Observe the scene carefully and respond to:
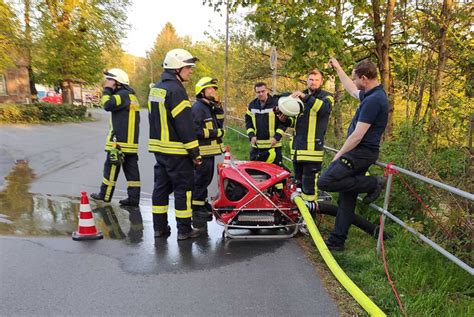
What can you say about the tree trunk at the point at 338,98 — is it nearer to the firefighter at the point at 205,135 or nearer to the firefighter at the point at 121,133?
Answer: the firefighter at the point at 205,135

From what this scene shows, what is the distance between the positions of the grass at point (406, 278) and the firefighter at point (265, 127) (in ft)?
7.06

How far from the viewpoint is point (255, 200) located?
4363 mm

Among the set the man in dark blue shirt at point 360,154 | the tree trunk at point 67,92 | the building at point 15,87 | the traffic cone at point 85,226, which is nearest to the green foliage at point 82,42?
the tree trunk at point 67,92

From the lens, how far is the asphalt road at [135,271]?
3043 mm

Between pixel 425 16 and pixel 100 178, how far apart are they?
7.48 metres

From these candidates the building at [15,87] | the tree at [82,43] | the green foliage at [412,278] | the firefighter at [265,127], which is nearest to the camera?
the green foliage at [412,278]

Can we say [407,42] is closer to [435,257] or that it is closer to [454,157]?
[454,157]

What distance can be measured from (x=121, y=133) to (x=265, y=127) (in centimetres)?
231

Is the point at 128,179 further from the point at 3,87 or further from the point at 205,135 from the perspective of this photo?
the point at 3,87

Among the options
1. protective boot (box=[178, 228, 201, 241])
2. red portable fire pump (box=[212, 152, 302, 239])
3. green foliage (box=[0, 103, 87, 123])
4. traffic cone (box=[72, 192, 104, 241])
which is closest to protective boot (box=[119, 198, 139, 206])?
traffic cone (box=[72, 192, 104, 241])

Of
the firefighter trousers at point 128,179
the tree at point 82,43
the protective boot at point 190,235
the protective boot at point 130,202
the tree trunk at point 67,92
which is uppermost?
the tree at point 82,43

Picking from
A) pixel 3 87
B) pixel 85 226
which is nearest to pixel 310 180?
pixel 85 226

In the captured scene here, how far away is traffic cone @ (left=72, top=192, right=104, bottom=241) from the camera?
4.36m

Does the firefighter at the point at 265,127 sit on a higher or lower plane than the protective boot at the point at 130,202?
higher
